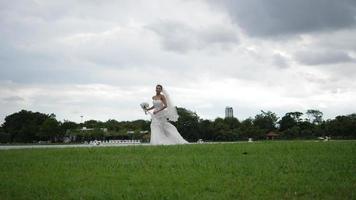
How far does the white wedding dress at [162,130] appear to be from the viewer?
2973 centimetres

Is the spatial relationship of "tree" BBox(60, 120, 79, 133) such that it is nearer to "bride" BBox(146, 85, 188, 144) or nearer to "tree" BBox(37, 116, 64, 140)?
"tree" BBox(37, 116, 64, 140)

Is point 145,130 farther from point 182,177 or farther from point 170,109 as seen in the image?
point 182,177

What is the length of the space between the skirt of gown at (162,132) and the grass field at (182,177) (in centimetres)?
1330

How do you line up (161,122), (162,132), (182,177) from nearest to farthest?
1. (182,177)
2. (162,132)
3. (161,122)

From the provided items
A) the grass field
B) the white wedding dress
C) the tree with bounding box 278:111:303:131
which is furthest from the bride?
the tree with bounding box 278:111:303:131

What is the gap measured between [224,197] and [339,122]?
112 meters

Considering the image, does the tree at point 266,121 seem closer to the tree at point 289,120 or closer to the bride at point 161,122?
the tree at point 289,120

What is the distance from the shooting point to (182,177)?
454 inches

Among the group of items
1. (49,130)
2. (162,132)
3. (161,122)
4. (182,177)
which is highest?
(49,130)

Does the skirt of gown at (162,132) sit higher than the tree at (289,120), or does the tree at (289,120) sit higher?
the tree at (289,120)

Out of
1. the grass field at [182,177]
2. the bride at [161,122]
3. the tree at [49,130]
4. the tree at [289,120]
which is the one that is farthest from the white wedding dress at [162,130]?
the tree at [289,120]

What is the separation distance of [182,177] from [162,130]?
1855cm

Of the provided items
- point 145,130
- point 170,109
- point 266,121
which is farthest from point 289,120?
point 170,109

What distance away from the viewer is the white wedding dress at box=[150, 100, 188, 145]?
29.7m
